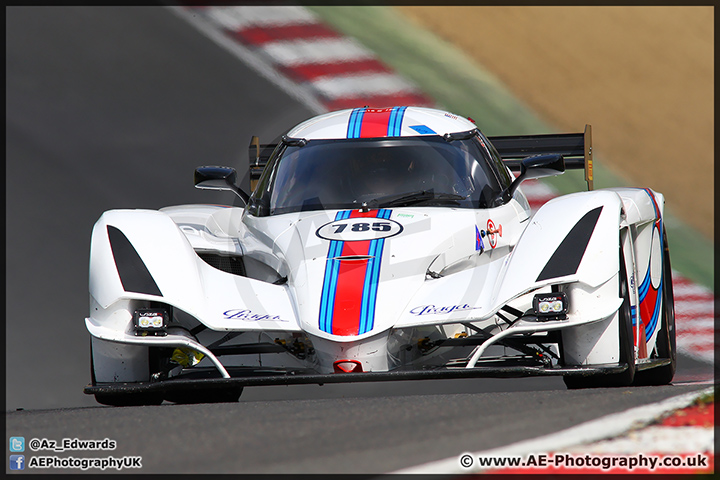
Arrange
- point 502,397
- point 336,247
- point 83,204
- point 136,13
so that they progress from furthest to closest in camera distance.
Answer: point 136,13 < point 83,204 < point 336,247 < point 502,397

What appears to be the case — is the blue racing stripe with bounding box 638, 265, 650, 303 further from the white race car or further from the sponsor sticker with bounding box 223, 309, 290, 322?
the sponsor sticker with bounding box 223, 309, 290, 322

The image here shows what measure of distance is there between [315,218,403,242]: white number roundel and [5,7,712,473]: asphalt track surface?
2.93 feet

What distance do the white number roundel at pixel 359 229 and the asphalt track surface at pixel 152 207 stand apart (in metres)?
0.89

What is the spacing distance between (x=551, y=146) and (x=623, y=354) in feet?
12.0

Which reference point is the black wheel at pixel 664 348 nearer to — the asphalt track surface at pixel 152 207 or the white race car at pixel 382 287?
the white race car at pixel 382 287

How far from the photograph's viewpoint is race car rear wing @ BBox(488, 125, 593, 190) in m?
8.61

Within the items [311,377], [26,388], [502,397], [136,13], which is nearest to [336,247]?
[311,377]

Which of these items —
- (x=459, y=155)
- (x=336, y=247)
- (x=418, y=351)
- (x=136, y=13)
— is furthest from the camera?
(x=136, y=13)

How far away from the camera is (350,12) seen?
613 inches

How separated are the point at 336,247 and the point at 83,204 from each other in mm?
6271

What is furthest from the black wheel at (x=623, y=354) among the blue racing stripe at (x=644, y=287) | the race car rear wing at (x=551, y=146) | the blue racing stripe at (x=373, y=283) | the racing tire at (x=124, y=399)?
the race car rear wing at (x=551, y=146)

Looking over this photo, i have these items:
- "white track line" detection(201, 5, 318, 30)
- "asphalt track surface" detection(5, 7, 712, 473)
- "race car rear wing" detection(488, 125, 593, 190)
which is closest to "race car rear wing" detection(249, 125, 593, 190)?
"race car rear wing" detection(488, 125, 593, 190)

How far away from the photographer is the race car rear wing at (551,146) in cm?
861

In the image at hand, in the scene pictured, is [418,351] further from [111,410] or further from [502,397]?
[111,410]
